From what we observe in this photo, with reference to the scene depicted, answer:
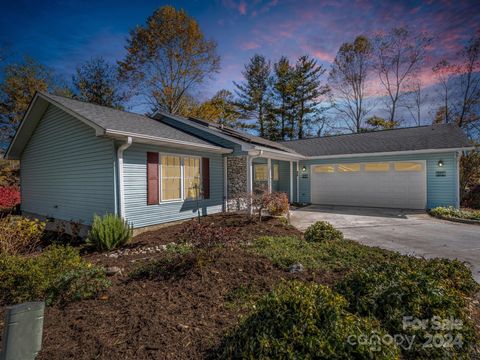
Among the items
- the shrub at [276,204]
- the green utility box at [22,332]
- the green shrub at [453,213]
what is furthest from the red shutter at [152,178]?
the green shrub at [453,213]

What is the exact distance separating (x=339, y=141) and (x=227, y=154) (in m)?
8.25

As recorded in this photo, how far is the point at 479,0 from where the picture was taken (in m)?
8.49

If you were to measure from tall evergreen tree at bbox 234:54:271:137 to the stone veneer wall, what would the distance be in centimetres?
1489

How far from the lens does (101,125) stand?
5.98 m

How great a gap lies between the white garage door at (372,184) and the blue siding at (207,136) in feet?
20.6

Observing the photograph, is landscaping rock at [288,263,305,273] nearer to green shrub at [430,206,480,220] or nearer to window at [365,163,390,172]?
green shrub at [430,206,480,220]

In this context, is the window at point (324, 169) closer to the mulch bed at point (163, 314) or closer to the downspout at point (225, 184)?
the downspout at point (225, 184)

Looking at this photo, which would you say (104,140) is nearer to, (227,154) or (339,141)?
(227,154)

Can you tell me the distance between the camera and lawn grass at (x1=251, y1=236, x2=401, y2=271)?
4164mm

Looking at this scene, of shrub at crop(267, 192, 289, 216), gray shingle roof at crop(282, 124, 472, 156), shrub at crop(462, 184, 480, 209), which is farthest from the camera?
shrub at crop(462, 184, 480, 209)

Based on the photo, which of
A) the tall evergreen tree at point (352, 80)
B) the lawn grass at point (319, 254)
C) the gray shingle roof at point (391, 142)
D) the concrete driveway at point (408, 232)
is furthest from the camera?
the tall evergreen tree at point (352, 80)

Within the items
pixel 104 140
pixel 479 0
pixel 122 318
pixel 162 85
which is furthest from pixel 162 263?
pixel 162 85

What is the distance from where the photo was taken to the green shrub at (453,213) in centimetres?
876

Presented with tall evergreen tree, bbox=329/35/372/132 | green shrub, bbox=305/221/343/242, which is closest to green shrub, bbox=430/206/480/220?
green shrub, bbox=305/221/343/242
